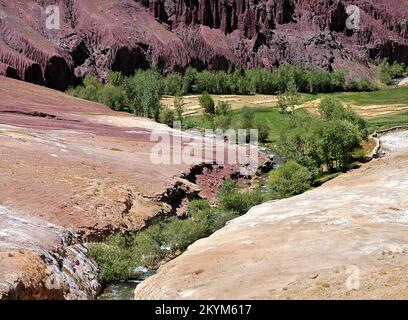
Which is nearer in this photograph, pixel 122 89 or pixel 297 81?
pixel 122 89

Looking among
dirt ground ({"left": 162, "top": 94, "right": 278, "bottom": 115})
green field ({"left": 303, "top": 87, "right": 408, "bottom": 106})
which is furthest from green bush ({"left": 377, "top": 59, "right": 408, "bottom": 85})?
dirt ground ({"left": 162, "top": 94, "right": 278, "bottom": 115})

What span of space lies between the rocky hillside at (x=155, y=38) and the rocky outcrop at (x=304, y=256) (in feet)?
325

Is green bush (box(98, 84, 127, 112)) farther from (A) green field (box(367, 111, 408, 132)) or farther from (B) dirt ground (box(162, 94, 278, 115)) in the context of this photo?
(A) green field (box(367, 111, 408, 132))

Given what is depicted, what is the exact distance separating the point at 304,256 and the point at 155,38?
472ft

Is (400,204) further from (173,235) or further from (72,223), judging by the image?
(72,223)

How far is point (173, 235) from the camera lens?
3375cm

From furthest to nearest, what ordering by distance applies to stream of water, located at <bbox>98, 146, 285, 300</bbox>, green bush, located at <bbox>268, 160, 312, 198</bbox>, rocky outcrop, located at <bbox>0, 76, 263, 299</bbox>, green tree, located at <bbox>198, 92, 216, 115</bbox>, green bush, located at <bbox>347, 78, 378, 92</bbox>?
green bush, located at <bbox>347, 78, 378, 92</bbox> → green tree, located at <bbox>198, 92, 216, 115</bbox> → green bush, located at <bbox>268, 160, 312, 198</bbox> → stream of water, located at <bbox>98, 146, 285, 300</bbox> → rocky outcrop, located at <bbox>0, 76, 263, 299</bbox>

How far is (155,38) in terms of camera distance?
161 metres

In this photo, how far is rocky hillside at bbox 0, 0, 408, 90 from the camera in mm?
131000

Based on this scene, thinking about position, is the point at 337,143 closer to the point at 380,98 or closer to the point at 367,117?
the point at 367,117

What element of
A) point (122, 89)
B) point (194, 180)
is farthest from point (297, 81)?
point (194, 180)

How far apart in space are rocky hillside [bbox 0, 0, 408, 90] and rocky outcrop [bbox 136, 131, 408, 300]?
9903 centimetres

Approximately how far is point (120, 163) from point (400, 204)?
26311mm

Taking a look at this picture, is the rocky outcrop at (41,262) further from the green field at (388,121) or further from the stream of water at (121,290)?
the green field at (388,121)
